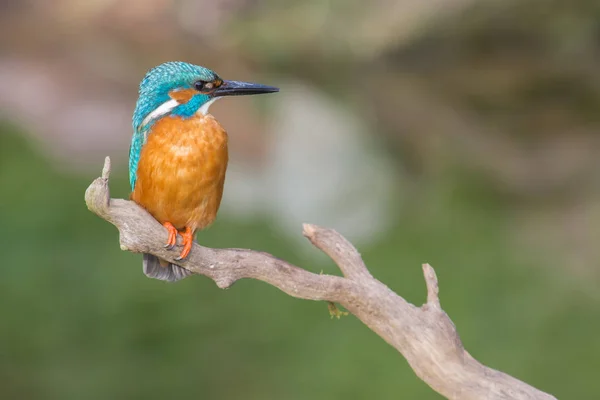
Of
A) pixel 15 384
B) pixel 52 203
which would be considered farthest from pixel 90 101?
pixel 15 384

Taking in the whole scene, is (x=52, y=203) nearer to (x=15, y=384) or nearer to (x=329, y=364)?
(x=15, y=384)

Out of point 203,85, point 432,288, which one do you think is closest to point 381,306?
point 432,288

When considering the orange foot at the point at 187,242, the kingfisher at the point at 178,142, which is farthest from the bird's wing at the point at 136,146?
the orange foot at the point at 187,242

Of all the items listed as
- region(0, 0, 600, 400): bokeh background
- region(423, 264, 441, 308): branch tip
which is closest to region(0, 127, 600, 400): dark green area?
region(0, 0, 600, 400): bokeh background

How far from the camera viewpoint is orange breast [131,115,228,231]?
1.14 metres

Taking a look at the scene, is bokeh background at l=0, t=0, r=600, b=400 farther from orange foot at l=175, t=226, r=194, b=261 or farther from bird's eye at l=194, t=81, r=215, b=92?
bird's eye at l=194, t=81, r=215, b=92

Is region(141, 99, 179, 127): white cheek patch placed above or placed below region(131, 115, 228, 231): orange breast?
above

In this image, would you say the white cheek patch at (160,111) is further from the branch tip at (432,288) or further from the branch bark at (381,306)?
the branch tip at (432,288)

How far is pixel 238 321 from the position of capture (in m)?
3.08

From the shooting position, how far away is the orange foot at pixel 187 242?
1.17 metres

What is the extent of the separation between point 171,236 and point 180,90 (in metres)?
0.19

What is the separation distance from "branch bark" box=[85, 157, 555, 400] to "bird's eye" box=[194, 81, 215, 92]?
185mm

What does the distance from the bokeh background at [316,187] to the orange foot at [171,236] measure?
63.8 inches

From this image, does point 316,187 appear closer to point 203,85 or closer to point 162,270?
point 162,270
